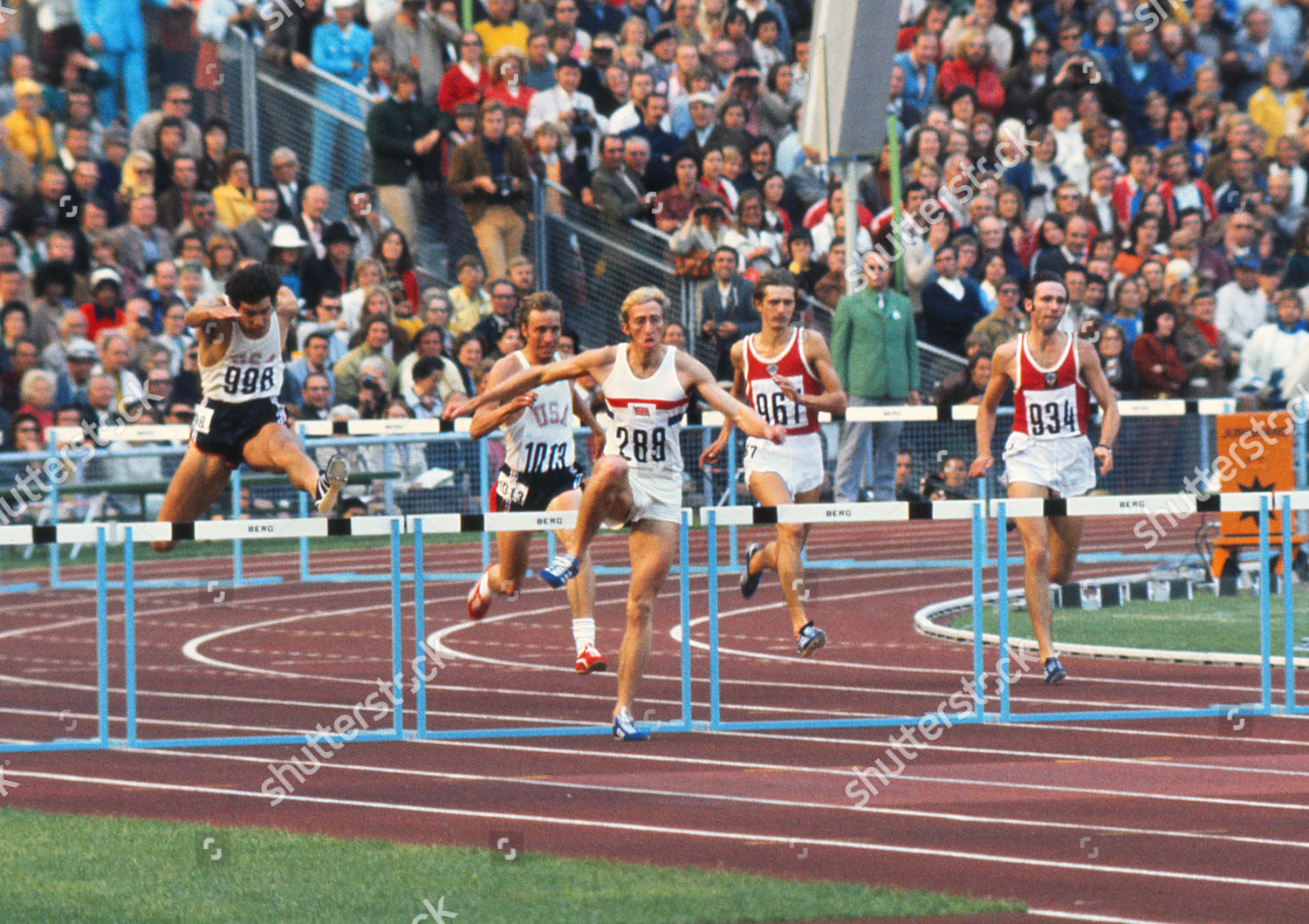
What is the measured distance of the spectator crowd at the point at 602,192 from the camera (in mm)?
18141

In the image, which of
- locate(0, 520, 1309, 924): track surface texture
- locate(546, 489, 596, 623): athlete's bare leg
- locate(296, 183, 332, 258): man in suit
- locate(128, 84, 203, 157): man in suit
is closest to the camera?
locate(0, 520, 1309, 924): track surface texture

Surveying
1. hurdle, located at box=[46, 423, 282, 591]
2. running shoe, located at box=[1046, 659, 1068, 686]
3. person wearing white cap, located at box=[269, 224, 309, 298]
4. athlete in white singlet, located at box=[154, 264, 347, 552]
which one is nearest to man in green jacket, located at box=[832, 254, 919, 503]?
person wearing white cap, located at box=[269, 224, 309, 298]

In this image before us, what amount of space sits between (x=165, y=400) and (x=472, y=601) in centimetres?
680

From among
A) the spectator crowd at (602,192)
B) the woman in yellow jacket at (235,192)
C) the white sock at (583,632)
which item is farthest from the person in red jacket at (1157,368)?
the white sock at (583,632)

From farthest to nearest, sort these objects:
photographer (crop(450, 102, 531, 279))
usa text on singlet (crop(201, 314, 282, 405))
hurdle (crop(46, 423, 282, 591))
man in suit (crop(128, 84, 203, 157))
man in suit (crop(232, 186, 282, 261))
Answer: photographer (crop(450, 102, 531, 279))
man in suit (crop(128, 84, 203, 157))
man in suit (crop(232, 186, 282, 261))
hurdle (crop(46, 423, 282, 591))
usa text on singlet (crop(201, 314, 282, 405))

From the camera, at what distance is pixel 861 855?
7.29 metres

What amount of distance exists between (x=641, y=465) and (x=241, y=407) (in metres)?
2.48

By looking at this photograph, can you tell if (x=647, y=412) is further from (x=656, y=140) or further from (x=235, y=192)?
(x=656, y=140)

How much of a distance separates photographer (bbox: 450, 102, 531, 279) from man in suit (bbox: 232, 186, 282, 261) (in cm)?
174

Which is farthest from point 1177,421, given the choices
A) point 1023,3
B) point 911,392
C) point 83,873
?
point 83,873

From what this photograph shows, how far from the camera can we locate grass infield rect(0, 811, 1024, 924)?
6426mm

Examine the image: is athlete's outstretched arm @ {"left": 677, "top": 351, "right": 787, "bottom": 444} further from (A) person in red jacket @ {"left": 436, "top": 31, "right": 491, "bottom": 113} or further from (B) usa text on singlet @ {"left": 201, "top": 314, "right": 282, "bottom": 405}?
(A) person in red jacket @ {"left": 436, "top": 31, "right": 491, "bottom": 113}

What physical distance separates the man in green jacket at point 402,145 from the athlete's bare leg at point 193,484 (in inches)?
347

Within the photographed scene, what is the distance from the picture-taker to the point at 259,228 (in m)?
18.8
